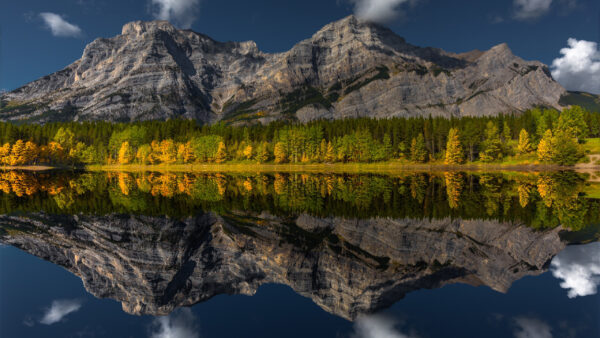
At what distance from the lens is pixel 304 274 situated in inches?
567

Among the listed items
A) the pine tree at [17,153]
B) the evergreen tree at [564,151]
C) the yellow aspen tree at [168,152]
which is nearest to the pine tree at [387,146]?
the evergreen tree at [564,151]

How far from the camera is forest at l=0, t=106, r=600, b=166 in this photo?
4884 inches

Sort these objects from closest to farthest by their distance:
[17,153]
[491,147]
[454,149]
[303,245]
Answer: [303,245]
[491,147]
[454,149]
[17,153]

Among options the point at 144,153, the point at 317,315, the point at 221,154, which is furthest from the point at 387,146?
the point at 317,315

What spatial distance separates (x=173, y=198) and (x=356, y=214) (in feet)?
75.8

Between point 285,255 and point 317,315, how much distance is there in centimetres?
604

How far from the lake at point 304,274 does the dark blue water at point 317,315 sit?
0.05m

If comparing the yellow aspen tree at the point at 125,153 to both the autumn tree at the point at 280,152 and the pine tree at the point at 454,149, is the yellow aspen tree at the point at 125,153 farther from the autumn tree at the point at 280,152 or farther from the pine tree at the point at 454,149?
the pine tree at the point at 454,149

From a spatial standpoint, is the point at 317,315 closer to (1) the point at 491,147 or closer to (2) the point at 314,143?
(2) the point at 314,143

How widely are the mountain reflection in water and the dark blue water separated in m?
0.57

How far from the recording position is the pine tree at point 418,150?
4993 inches

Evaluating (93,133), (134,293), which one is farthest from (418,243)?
(93,133)

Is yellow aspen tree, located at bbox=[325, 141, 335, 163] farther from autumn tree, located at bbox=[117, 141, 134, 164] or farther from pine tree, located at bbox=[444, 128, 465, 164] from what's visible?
autumn tree, located at bbox=[117, 141, 134, 164]

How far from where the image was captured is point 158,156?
138 meters
